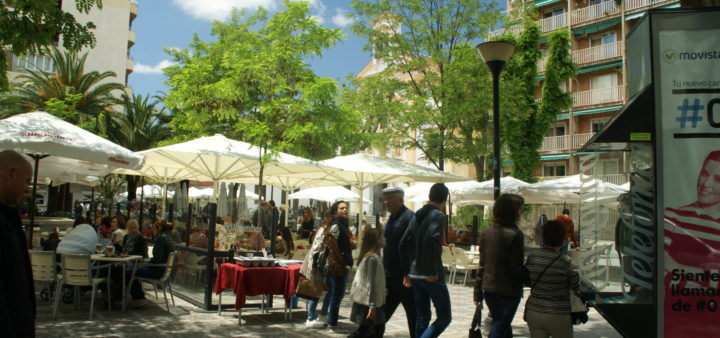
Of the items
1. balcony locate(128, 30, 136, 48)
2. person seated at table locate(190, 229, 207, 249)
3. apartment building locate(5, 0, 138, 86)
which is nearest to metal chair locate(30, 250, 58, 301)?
person seated at table locate(190, 229, 207, 249)

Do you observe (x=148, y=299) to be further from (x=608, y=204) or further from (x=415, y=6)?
(x=415, y=6)

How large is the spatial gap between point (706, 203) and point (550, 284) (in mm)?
1308

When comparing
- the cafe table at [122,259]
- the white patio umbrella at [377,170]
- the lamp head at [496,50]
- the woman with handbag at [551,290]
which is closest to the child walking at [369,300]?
the woman with handbag at [551,290]

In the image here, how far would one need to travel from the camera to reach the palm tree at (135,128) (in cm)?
→ 3100

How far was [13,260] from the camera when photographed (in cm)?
286

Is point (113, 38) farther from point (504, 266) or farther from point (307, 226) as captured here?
point (504, 266)

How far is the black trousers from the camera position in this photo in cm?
584

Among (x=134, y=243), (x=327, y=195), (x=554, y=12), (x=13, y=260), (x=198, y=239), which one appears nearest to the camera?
(x=13, y=260)

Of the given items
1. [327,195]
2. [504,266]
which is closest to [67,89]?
[327,195]

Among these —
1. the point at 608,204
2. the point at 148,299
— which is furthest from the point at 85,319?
the point at 608,204

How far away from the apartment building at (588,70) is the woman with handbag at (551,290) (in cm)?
3233

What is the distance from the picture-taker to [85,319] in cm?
782

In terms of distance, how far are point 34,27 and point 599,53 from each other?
35.0 metres

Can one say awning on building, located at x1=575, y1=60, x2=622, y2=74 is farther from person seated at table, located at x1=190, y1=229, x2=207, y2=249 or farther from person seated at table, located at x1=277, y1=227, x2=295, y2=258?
person seated at table, located at x1=190, y1=229, x2=207, y2=249
